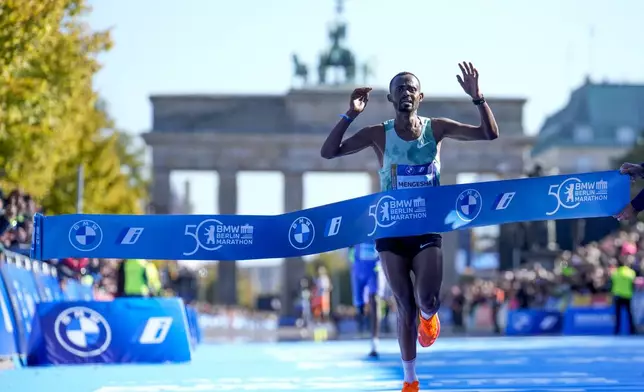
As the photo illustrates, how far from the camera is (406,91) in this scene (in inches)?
397

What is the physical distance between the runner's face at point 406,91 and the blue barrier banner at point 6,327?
7661mm

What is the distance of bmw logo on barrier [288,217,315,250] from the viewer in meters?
10.9

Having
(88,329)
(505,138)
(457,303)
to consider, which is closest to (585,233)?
(457,303)

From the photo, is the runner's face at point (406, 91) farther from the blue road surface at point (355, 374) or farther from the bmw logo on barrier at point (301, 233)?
the blue road surface at point (355, 374)

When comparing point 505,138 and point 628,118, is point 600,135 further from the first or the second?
point 505,138

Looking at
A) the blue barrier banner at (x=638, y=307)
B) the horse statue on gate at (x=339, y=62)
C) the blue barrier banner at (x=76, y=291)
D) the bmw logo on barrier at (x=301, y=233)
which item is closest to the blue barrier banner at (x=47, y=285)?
the blue barrier banner at (x=76, y=291)

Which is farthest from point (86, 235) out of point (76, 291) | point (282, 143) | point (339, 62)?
point (339, 62)

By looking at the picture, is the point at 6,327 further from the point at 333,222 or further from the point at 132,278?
the point at 333,222

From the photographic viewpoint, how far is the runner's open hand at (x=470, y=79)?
10.1 meters

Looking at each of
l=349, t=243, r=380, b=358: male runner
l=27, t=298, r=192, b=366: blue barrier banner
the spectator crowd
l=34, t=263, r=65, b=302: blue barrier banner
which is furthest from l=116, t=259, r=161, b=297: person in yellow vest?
the spectator crowd

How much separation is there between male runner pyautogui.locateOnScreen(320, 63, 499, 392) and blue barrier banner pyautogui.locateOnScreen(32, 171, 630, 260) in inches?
5.2

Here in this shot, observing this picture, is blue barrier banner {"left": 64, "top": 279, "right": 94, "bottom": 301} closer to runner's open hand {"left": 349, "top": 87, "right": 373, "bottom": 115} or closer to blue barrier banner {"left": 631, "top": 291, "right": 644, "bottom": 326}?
runner's open hand {"left": 349, "top": 87, "right": 373, "bottom": 115}

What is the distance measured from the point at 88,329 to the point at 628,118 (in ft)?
404

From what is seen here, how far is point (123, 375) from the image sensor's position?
15.3m
